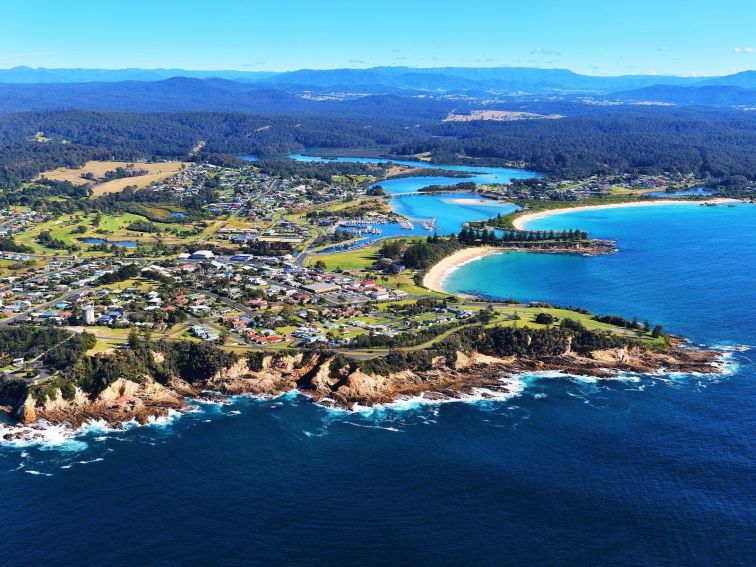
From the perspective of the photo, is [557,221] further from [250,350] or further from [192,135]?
[192,135]

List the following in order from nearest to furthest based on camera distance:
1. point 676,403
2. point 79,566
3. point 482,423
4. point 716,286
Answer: point 79,566 → point 482,423 → point 676,403 → point 716,286

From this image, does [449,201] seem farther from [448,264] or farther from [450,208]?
[448,264]

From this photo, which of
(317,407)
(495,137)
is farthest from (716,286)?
(495,137)

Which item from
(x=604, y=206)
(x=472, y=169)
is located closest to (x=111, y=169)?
(x=472, y=169)

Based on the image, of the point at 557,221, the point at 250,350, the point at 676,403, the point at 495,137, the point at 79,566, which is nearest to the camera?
the point at 79,566

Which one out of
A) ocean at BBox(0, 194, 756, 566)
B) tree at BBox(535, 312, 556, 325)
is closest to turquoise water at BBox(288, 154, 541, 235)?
tree at BBox(535, 312, 556, 325)
